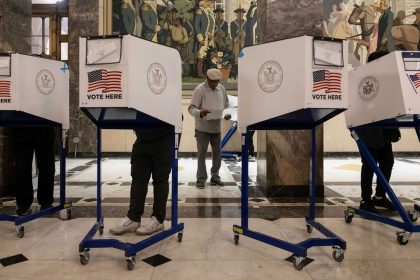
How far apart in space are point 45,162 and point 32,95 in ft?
2.09

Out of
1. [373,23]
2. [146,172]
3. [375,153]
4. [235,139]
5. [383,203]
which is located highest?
[373,23]

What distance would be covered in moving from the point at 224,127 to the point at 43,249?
18.5 ft

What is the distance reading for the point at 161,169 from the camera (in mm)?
2361

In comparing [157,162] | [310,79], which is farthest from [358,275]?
[157,162]

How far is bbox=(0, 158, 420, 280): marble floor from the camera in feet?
5.98

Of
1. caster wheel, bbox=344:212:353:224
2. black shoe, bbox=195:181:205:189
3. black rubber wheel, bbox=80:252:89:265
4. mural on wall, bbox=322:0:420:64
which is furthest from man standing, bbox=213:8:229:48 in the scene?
black rubber wheel, bbox=80:252:89:265

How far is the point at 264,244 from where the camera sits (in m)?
2.26

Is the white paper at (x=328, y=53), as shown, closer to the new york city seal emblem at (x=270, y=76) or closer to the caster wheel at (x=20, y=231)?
the new york city seal emblem at (x=270, y=76)

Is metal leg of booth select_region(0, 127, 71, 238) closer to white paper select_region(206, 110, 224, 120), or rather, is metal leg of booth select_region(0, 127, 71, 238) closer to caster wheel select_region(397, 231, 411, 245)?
white paper select_region(206, 110, 224, 120)

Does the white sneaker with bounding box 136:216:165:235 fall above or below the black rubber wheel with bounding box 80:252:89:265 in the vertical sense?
above

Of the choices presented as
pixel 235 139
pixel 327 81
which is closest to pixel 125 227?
pixel 327 81

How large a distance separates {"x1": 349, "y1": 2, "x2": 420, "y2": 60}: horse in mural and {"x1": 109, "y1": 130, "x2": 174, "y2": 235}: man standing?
6.64m

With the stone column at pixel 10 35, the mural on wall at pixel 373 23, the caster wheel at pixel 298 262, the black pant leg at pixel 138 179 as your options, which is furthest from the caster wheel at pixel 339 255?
the mural on wall at pixel 373 23

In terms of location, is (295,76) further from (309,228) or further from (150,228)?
(150,228)
